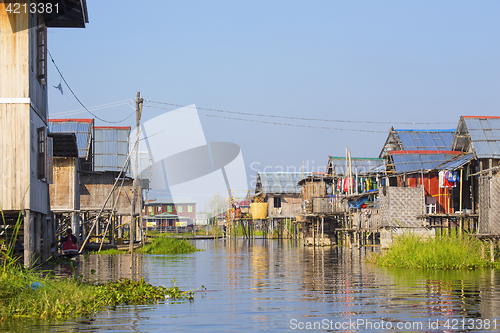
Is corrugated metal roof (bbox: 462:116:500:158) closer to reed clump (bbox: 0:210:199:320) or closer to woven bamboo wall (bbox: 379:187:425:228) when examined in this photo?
woven bamboo wall (bbox: 379:187:425:228)

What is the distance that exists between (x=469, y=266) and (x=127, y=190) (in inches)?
862

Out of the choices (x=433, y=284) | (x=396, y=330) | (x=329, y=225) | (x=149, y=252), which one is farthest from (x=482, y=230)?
(x=329, y=225)

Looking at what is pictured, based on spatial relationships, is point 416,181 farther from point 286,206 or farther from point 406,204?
point 286,206

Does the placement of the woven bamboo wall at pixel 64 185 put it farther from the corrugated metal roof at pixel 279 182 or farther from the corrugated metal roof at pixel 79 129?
the corrugated metal roof at pixel 279 182

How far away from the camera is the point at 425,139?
3450 cm

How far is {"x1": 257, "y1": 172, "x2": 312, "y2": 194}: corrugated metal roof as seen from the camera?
5531cm

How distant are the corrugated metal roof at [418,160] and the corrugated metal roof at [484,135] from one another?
3.86m

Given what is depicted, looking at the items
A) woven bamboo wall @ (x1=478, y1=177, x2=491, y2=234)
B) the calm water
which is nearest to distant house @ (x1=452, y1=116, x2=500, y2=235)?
woven bamboo wall @ (x1=478, y1=177, x2=491, y2=234)

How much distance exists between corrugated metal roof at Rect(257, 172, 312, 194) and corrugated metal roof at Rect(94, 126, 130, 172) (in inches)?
848

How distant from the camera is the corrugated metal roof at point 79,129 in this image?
103 feet

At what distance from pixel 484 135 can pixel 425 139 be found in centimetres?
850

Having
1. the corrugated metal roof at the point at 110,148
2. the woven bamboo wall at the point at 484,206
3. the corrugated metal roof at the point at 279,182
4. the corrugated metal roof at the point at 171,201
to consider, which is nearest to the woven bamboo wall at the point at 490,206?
the woven bamboo wall at the point at 484,206

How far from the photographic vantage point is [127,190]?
35.1 meters

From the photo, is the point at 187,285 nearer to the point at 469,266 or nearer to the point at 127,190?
the point at 469,266
